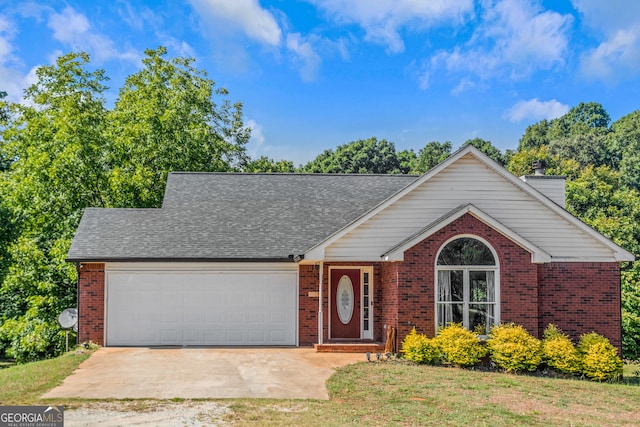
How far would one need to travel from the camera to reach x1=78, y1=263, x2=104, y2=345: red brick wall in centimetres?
1652

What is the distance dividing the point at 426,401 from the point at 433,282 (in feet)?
16.0

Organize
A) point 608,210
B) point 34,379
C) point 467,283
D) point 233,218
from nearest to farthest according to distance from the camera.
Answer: point 34,379
point 467,283
point 233,218
point 608,210

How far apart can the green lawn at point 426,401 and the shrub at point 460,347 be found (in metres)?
0.41

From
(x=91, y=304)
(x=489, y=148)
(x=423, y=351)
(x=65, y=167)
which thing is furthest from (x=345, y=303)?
(x=489, y=148)

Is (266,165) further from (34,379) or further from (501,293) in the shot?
(34,379)

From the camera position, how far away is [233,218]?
18703mm

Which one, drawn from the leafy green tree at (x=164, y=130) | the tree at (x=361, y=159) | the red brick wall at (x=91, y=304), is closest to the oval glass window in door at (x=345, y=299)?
the red brick wall at (x=91, y=304)

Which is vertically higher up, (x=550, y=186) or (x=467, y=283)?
(x=550, y=186)

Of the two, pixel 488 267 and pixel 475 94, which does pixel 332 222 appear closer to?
pixel 488 267

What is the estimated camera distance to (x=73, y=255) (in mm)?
16109

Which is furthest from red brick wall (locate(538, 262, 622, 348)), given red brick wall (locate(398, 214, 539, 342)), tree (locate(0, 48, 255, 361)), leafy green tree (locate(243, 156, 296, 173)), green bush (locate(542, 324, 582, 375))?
leafy green tree (locate(243, 156, 296, 173))

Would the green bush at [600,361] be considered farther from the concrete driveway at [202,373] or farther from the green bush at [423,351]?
the concrete driveway at [202,373]

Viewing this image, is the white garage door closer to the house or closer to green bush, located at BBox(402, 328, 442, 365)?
the house

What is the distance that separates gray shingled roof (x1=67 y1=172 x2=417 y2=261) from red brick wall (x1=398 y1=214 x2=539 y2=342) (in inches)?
142
